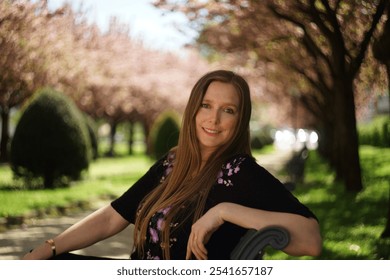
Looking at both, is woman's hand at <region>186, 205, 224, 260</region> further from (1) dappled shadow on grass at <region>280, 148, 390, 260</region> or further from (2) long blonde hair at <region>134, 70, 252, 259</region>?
(1) dappled shadow on grass at <region>280, 148, 390, 260</region>

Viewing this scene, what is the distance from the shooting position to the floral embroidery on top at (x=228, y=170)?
282 cm

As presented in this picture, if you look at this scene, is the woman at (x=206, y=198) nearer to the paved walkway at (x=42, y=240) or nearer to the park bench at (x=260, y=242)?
the park bench at (x=260, y=242)

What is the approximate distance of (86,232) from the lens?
10.3 ft

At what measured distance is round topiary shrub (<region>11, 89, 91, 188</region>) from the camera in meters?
13.3

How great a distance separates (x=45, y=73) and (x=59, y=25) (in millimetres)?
2085

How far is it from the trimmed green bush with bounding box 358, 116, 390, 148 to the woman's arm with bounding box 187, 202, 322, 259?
17557mm

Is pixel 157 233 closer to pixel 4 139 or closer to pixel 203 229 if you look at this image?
pixel 203 229

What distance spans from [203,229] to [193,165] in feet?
1.57

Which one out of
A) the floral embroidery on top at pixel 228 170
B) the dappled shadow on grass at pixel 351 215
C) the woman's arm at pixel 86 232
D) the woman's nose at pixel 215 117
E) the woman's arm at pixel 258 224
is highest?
the woman's nose at pixel 215 117

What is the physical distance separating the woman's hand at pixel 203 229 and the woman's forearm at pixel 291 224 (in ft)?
0.18

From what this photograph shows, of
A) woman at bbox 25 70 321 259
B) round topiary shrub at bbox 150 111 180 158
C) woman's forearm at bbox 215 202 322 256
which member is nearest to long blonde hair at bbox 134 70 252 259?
woman at bbox 25 70 321 259

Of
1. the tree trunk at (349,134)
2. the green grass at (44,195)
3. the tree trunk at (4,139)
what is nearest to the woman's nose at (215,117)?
the green grass at (44,195)
